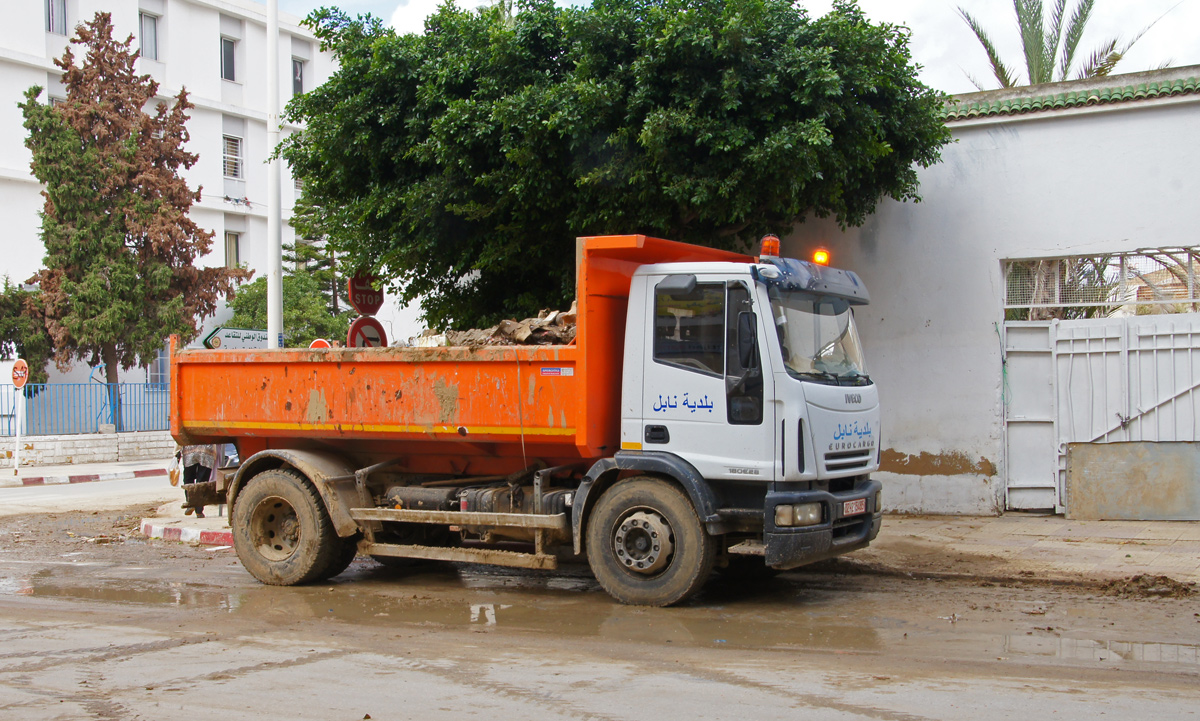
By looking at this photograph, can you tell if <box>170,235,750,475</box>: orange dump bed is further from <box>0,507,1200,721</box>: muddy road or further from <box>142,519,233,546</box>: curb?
<box>142,519,233,546</box>: curb

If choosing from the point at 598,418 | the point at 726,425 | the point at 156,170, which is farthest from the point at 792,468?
the point at 156,170

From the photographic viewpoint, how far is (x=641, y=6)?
34.3 feet

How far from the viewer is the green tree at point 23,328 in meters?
25.3

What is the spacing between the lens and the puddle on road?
6.19m

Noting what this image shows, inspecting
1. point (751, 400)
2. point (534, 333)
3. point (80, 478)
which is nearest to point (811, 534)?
point (751, 400)

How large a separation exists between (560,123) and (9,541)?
8255mm

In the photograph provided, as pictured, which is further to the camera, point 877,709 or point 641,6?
point 641,6

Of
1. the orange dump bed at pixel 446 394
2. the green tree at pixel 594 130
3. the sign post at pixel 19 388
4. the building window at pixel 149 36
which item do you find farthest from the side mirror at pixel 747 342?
the building window at pixel 149 36

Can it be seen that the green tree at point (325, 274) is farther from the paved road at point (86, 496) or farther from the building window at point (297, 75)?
the paved road at point (86, 496)

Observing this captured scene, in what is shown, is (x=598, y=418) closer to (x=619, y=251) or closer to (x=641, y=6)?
(x=619, y=251)

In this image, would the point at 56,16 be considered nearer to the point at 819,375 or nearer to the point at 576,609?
the point at 576,609

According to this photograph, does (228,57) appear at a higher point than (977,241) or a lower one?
higher

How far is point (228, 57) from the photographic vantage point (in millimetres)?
36938

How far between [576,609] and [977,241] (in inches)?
287
